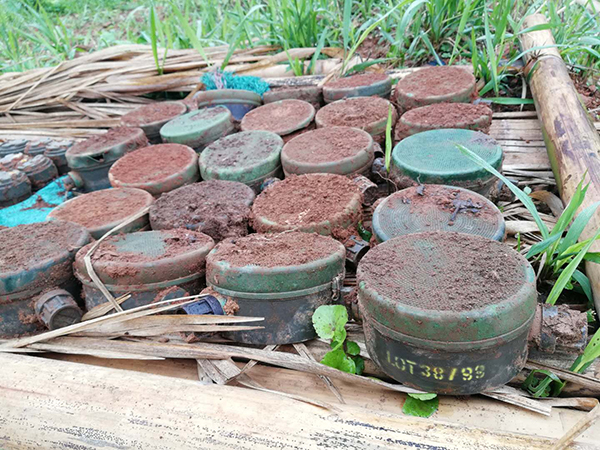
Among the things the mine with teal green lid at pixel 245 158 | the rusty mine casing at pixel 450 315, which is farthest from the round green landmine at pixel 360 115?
the rusty mine casing at pixel 450 315

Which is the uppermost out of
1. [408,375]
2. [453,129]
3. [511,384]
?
[453,129]

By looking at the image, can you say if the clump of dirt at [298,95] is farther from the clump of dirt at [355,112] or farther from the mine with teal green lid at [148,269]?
the mine with teal green lid at [148,269]

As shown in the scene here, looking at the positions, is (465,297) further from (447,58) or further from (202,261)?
(447,58)

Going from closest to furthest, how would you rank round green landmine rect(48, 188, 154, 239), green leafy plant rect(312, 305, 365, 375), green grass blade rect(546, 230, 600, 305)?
green grass blade rect(546, 230, 600, 305) < green leafy plant rect(312, 305, 365, 375) < round green landmine rect(48, 188, 154, 239)

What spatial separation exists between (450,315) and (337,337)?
508mm

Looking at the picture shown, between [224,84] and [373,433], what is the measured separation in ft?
10.8

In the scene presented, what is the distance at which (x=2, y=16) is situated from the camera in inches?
259

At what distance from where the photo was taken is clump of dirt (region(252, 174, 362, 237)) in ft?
7.68

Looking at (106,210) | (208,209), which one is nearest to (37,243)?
(106,210)

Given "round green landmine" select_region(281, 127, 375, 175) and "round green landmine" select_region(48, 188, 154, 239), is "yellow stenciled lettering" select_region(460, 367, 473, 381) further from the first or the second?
"round green landmine" select_region(48, 188, 154, 239)

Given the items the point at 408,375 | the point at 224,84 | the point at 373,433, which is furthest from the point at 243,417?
the point at 224,84

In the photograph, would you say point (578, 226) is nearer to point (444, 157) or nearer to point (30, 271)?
point (444, 157)

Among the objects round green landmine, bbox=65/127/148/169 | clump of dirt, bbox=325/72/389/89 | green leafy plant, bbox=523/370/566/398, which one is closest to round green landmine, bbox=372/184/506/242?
green leafy plant, bbox=523/370/566/398

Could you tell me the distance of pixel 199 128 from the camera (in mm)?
3459
